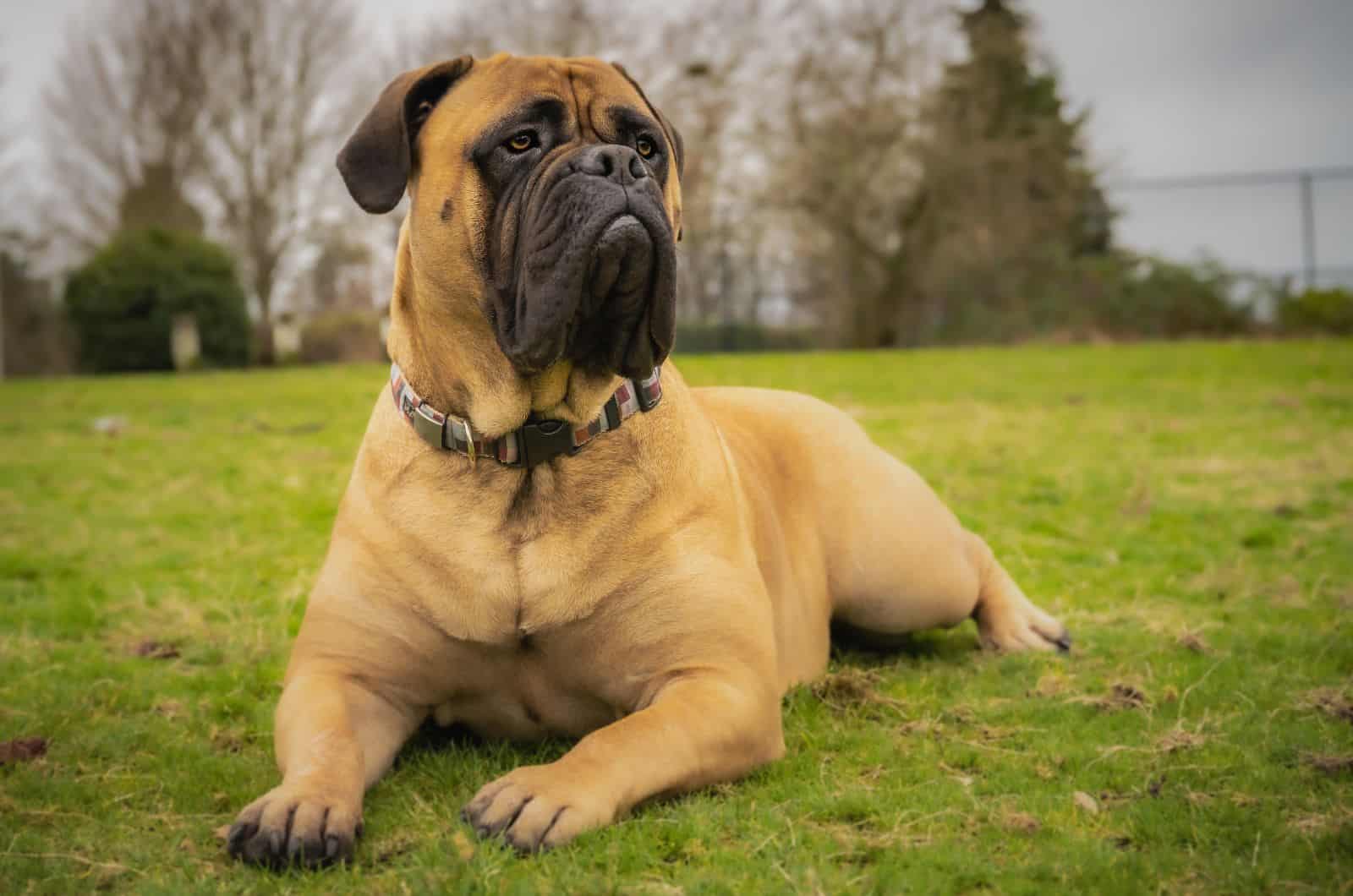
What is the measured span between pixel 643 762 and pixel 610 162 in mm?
1265

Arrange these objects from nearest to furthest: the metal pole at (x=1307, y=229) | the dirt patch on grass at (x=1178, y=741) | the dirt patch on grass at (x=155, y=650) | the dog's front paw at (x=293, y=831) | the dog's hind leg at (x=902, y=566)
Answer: the dog's front paw at (x=293, y=831), the dirt patch on grass at (x=1178, y=741), the dog's hind leg at (x=902, y=566), the dirt patch on grass at (x=155, y=650), the metal pole at (x=1307, y=229)

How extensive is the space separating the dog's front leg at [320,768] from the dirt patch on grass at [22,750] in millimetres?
808

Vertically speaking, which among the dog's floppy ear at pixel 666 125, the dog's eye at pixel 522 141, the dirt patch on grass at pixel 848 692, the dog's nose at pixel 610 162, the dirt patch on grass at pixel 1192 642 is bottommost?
the dirt patch on grass at pixel 1192 642

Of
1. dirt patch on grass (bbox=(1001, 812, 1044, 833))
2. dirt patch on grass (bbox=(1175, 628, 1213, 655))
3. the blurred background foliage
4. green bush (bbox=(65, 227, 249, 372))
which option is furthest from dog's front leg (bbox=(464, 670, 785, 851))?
green bush (bbox=(65, 227, 249, 372))

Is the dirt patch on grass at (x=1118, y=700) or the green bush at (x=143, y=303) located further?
the green bush at (x=143, y=303)

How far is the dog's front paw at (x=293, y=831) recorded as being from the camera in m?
2.32

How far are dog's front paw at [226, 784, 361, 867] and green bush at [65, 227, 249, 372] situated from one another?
81.5ft

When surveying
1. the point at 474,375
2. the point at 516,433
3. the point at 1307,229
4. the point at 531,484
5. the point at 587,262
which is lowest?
the point at 531,484

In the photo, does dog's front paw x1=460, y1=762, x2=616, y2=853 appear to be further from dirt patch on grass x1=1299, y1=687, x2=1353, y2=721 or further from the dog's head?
dirt patch on grass x1=1299, y1=687, x2=1353, y2=721

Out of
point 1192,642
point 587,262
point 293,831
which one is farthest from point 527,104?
point 1192,642

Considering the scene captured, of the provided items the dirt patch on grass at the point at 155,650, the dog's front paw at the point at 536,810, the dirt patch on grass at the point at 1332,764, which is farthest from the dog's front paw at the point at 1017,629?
the dirt patch on grass at the point at 155,650

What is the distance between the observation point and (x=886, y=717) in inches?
132

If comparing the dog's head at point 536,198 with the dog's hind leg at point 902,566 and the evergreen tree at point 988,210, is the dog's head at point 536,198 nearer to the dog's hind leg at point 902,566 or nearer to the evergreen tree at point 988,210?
the dog's hind leg at point 902,566

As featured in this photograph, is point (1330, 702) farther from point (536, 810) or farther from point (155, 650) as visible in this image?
point (155, 650)
